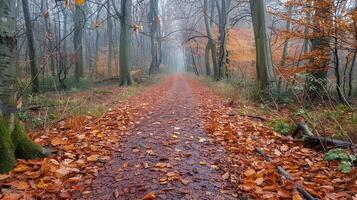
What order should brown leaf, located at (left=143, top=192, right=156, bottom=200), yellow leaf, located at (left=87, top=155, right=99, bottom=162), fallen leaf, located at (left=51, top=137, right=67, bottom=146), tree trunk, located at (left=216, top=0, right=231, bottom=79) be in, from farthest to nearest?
tree trunk, located at (left=216, top=0, right=231, bottom=79) < fallen leaf, located at (left=51, top=137, right=67, bottom=146) < yellow leaf, located at (left=87, top=155, right=99, bottom=162) < brown leaf, located at (left=143, top=192, right=156, bottom=200)

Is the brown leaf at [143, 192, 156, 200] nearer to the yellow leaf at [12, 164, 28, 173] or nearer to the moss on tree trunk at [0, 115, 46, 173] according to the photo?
the yellow leaf at [12, 164, 28, 173]

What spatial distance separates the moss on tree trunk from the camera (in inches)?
129

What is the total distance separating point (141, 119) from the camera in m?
6.45

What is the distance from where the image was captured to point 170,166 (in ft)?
11.9

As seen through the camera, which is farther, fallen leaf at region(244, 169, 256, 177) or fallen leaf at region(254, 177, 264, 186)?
fallen leaf at region(244, 169, 256, 177)

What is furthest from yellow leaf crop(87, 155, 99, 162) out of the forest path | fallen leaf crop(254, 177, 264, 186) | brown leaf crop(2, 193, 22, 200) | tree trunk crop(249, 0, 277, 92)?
tree trunk crop(249, 0, 277, 92)

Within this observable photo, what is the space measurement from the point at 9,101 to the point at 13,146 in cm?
54

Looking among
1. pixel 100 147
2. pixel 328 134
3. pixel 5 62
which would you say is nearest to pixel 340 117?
pixel 328 134

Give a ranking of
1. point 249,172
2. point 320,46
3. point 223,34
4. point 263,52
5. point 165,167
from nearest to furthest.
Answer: point 249,172
point 165,167
point 263,52
point 320,46
point 223,34

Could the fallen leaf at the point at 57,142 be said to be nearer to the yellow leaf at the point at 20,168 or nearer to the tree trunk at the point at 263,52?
the yellow leaf at the point at 20,168

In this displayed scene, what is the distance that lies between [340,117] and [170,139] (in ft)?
13.0

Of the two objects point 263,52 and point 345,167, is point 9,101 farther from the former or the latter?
point 263,52

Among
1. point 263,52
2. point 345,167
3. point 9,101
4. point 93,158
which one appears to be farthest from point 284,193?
point 263,52

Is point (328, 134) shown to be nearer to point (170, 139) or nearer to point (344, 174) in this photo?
point (344, 174)
